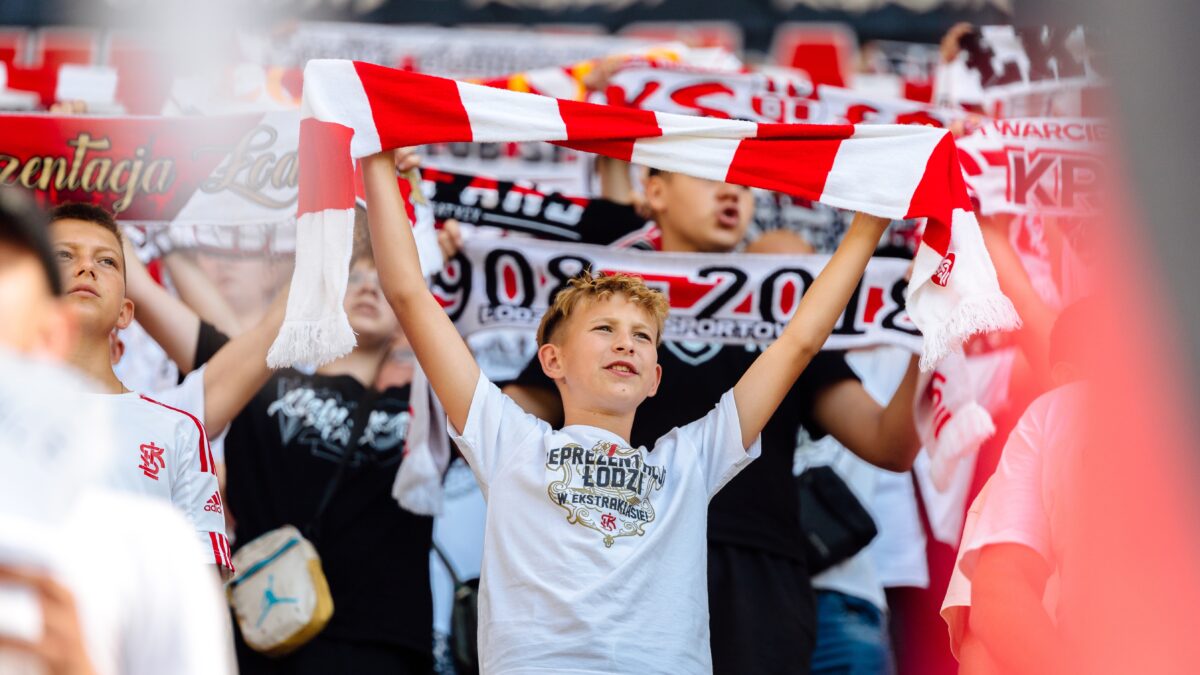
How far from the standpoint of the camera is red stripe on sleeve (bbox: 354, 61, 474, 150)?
326 centimetres

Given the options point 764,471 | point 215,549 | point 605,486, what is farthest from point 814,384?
point 215,549

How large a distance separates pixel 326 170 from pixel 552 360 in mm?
604

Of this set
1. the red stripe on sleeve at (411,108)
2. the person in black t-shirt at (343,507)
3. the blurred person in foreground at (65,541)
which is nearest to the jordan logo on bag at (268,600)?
the person in black t-shirt at (343,507)

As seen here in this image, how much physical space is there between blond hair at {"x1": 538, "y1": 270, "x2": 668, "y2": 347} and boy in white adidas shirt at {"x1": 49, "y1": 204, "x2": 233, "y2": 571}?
0.76 m

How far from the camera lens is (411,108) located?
3293 mm

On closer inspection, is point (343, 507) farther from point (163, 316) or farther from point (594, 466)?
point (594, 466)

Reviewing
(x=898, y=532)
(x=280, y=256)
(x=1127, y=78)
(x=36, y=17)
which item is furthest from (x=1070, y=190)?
(x=36, y=17)

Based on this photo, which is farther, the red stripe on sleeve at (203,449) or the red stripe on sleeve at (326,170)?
the red stripe on sleeve at (326,170)

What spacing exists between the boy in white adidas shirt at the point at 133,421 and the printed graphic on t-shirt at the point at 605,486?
0.67m

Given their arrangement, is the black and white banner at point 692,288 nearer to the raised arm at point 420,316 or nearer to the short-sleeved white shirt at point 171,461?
the raised arm at point 420,316

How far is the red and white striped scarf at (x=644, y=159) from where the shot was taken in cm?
318

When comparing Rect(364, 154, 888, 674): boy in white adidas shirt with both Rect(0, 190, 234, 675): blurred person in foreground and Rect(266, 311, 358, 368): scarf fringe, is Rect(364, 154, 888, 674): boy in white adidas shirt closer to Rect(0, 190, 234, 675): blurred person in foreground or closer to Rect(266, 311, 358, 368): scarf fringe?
Rect(266, 311, 358, 368): scarf fringe

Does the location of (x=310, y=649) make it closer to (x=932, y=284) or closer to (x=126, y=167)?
(x=126, y=167)

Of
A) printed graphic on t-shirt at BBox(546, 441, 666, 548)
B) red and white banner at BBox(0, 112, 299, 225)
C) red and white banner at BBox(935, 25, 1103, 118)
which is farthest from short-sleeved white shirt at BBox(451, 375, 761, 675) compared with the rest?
red and white banner at BBox(935, 25, 1103, 118)
